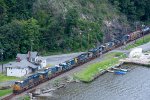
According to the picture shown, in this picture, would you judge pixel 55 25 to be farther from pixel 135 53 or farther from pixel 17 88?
pixel 17 88

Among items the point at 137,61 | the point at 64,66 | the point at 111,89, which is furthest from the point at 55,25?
the point at 111,89

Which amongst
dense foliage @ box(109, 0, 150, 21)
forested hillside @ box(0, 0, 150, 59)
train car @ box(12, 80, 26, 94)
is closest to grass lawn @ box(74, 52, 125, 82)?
forested hillside @ box(0, 0, 150, 59)

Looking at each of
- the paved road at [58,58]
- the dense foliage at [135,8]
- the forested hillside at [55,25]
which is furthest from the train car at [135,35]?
the paved road at [58,58]

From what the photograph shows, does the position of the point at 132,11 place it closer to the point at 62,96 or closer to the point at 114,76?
the point at 114,76

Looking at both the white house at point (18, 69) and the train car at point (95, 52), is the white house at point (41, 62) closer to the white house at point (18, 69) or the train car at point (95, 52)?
the white house at point (18, 69)

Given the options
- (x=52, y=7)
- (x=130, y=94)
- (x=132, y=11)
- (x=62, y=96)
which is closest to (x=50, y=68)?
(x=62, y=96)

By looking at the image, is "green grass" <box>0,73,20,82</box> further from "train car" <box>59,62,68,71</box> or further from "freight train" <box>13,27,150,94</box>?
"train car" <box>59,62,68,71</box>

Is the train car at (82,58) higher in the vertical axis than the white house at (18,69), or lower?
higher
